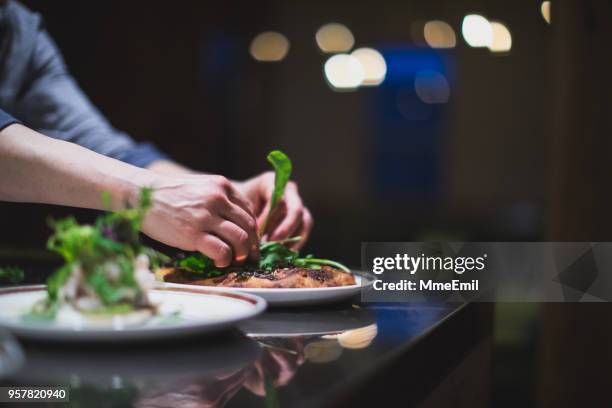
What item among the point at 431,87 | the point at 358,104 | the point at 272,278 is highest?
the point at 431,87

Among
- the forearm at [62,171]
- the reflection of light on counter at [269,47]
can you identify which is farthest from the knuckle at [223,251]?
the reflection of light on counter at [269,47]

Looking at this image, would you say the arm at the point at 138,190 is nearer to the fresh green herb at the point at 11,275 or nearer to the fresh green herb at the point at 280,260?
the fresh green herb at the point at 280,260

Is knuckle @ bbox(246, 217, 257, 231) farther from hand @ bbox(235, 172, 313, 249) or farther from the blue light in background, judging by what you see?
the blue light in background

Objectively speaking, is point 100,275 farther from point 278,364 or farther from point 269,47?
point 269,47

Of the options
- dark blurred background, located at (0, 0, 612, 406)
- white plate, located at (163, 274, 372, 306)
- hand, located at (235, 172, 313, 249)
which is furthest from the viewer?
dark blurred background, located at (0, 0, 612, 406)

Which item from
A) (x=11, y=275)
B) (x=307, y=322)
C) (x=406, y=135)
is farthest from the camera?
(x=406, y=135)

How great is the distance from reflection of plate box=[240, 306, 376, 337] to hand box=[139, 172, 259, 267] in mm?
108

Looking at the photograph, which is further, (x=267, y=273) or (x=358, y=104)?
(x=358, y=104)

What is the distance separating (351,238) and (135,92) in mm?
1663

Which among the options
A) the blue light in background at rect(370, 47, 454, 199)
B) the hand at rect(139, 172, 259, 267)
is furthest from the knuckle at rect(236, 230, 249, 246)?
the blue light in background at rect(370, 47, 454, 199)

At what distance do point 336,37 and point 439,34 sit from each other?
2.36ft

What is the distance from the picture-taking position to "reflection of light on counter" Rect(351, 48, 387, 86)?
5.12 m

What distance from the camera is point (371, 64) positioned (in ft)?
17.0

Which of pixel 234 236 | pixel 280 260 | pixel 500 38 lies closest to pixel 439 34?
pixel 500 38
